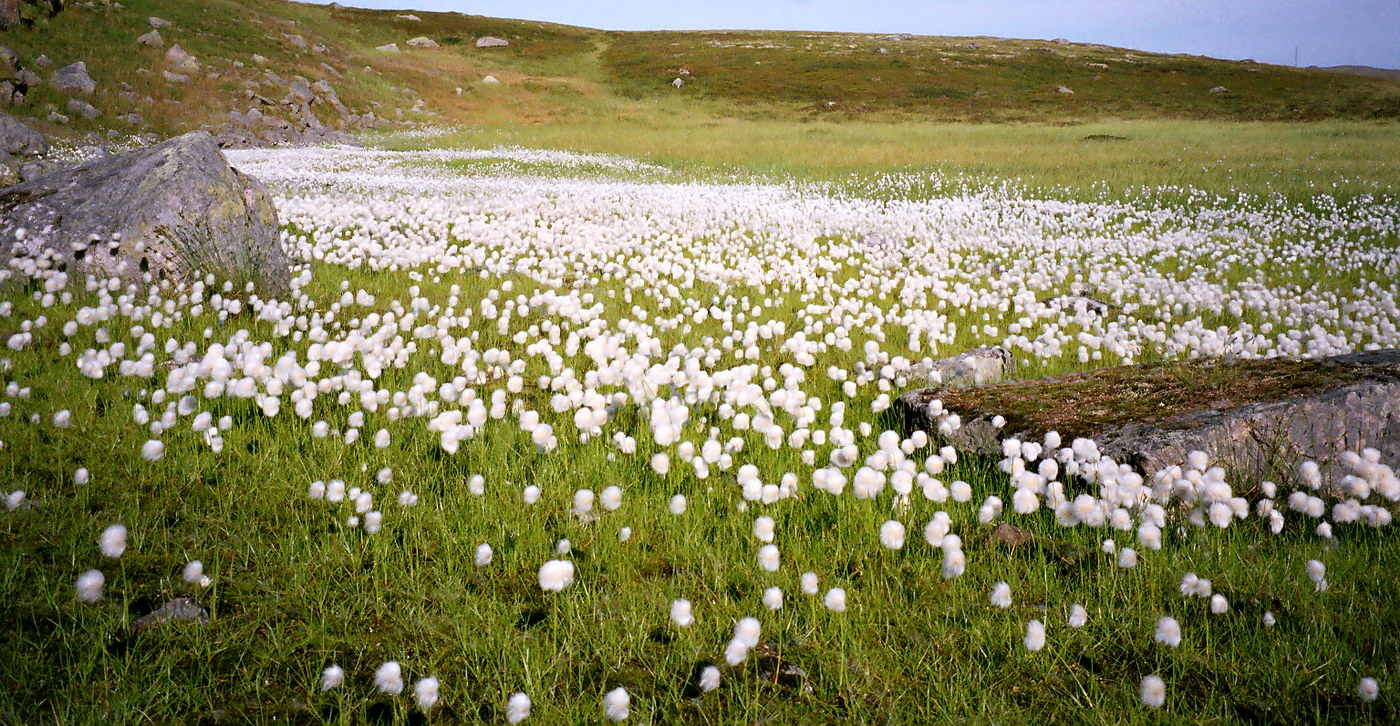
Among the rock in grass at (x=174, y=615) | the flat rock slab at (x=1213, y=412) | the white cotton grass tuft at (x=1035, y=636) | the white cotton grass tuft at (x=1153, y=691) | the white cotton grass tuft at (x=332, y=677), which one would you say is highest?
the flat rock slab at (x=1213, y=412)

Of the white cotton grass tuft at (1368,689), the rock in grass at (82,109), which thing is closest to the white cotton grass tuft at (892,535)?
the white cotton grass tuft at (1368,689)

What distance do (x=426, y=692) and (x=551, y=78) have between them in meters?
68.9

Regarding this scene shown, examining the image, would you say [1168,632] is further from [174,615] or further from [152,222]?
[152,222]

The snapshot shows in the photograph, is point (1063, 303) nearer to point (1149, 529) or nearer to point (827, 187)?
point (1149, 529)

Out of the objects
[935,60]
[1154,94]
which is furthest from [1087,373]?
[935,60]

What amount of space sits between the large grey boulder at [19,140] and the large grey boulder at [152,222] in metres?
15.0

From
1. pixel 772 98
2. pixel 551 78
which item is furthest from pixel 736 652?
pixel 551 78

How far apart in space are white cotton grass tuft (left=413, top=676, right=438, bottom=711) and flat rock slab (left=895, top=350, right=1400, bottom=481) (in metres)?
3.10

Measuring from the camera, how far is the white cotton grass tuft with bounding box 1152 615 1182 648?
7.90 ft

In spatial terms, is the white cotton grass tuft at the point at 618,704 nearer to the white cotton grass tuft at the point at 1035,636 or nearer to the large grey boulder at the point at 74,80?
the white cotton grass tuft at the point at 1035,636

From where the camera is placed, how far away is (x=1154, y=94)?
6112cm

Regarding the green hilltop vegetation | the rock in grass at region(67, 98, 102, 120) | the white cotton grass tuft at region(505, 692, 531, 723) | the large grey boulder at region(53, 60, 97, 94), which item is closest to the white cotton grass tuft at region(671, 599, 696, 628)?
the white cotton grass tuft at region(505, 692, 531, 723)

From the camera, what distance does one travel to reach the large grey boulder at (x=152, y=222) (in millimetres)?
6902

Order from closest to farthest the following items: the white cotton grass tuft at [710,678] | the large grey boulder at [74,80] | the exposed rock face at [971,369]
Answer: the white cotton grass tuft at [710,678] → the exposed rock face at [971,369] → the large grey boulder at [74,80]
